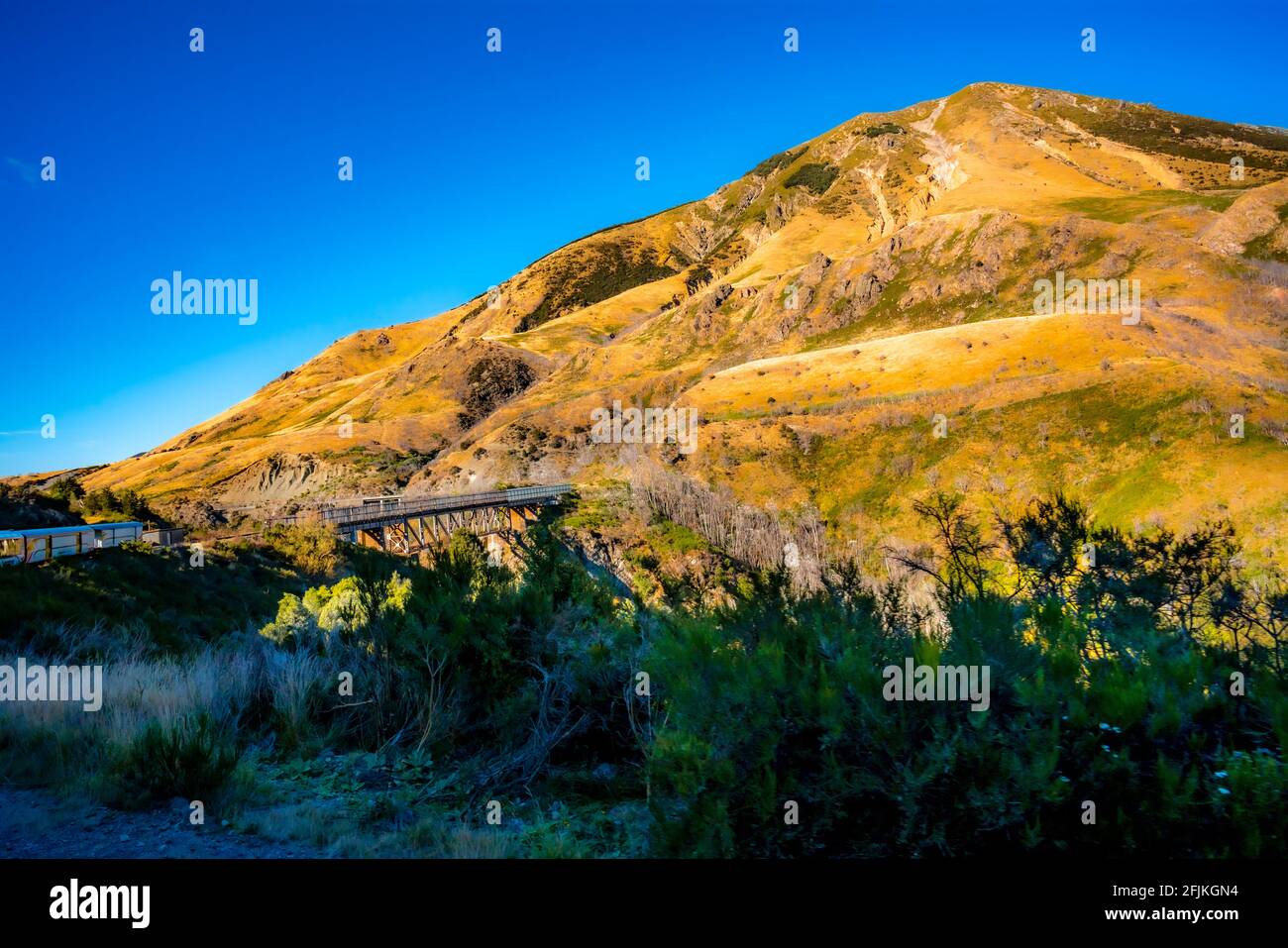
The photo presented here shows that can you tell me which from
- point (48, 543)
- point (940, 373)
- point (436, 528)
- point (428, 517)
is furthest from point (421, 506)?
point (940, 373)

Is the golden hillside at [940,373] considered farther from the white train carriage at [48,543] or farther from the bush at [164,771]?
the white train carriage at [48,543]

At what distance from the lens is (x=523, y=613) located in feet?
23.6

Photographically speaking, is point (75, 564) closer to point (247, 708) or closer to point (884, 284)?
point (247, 708)

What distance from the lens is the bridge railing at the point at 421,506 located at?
4409 centimetres

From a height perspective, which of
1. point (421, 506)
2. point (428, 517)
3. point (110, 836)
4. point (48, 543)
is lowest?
point (110, 836)

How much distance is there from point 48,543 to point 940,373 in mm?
80295

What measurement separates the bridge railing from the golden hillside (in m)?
16.1

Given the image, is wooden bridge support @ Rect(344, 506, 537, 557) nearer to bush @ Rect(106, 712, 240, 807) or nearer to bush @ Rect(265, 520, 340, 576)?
bush @ Rect(265, 520, 340, 576)

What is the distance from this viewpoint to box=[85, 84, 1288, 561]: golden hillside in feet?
186

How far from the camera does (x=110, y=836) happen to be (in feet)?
14.1

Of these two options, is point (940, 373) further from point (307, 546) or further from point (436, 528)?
point (307, 546)

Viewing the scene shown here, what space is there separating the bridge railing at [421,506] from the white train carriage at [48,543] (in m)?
15.9
